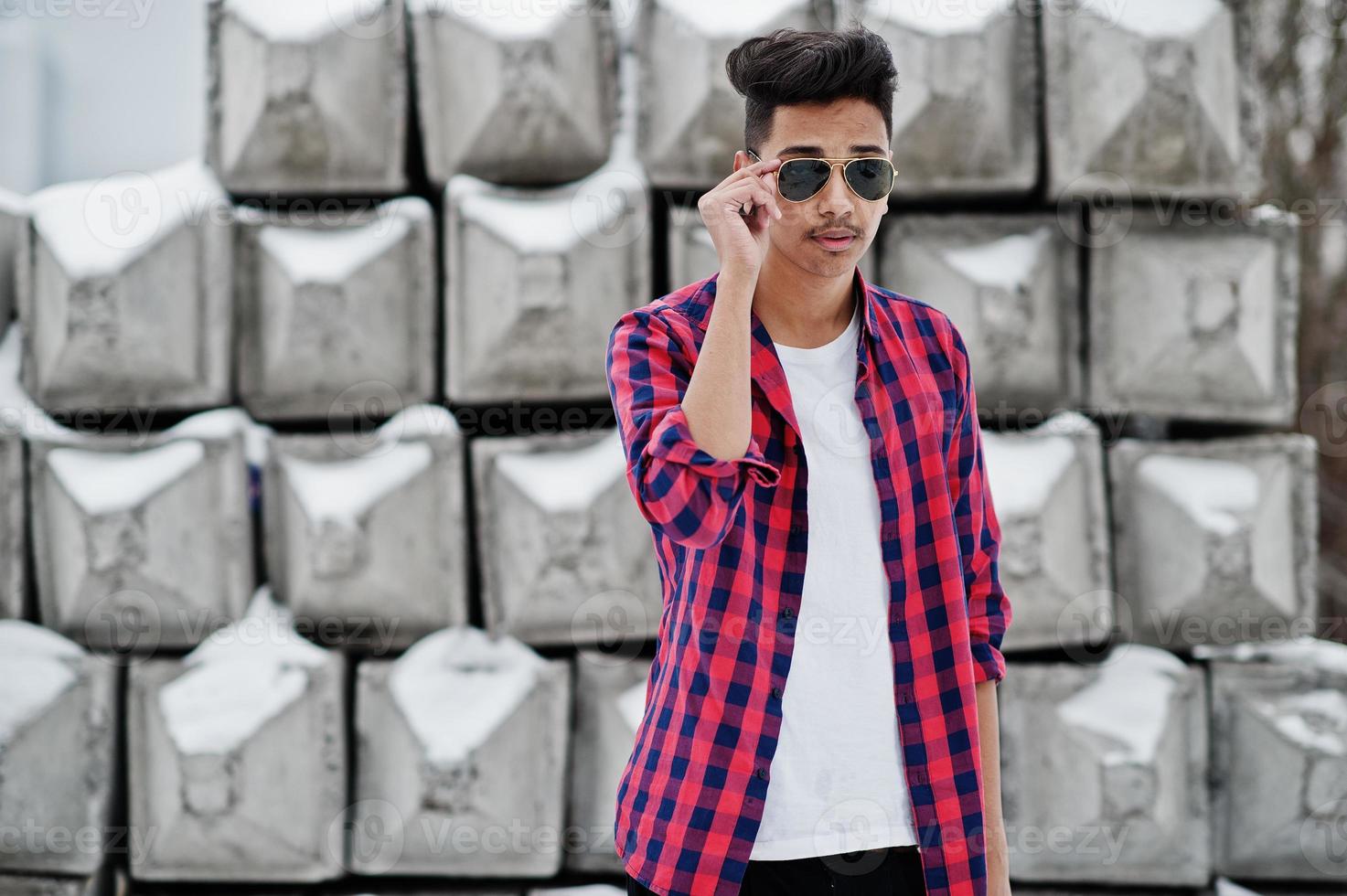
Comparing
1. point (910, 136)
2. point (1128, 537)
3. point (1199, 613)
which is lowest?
point (1199, 613)

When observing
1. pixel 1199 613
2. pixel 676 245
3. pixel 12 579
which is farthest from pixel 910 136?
pixel 12 579

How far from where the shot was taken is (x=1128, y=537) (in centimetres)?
240

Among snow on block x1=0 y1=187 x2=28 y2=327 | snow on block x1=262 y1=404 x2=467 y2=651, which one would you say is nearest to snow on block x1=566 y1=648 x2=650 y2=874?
snow on block x1=262 y1=404 x2=467 y2=651

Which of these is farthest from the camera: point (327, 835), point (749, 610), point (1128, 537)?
point (1128, 537)

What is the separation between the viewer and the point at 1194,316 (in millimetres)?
2328

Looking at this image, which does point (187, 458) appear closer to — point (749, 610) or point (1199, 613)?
point (749, 610)

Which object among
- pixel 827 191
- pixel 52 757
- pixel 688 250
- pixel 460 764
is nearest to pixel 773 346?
pixel 827 191

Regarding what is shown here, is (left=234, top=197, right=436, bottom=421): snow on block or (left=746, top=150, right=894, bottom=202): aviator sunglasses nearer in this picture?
(left=746, top=150, right=894, bottom=202): aviator sunglasses

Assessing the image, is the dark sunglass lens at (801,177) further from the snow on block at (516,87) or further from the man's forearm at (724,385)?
the snow on block at (516,87)

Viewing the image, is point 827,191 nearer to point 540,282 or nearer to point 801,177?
point 801,177

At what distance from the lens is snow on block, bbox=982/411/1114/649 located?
226 centimetres

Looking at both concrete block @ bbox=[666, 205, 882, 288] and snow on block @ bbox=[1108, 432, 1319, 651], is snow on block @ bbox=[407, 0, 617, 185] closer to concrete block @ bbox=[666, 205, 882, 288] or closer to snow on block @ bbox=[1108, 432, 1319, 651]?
concrete block @ bbox=[666, 205, 882, 288]

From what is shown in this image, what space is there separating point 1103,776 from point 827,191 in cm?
162

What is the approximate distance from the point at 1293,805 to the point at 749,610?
1818mm
